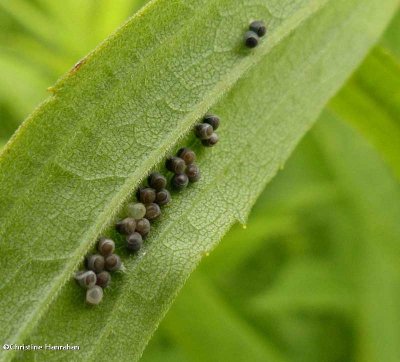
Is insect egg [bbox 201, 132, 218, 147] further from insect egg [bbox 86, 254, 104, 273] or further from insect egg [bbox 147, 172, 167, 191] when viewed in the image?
insect egg [bbox 86, 254, 104, 273]

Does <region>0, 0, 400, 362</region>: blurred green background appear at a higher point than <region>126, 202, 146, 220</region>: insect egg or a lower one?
lower

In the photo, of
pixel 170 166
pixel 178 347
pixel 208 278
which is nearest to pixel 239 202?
pixel 170 166

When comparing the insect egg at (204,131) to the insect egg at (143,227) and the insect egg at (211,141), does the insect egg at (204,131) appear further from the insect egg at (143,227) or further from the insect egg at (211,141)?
the insect egg at (143,227)

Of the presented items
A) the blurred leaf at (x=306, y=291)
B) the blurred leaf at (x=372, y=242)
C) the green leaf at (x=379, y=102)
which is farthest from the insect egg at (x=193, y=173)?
the blurred leaf at (x=372, y=242)

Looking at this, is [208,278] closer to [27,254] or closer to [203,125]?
[203,125]

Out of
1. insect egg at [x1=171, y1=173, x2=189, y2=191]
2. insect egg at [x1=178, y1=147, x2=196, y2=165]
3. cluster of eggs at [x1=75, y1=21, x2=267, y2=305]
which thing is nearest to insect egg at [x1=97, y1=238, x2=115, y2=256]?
cluster of eggs at [x1=75, y1=21, x2=267, y2=305]

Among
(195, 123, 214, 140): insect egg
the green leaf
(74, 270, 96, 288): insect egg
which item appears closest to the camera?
(74, 270, 96, 288): insect egg
